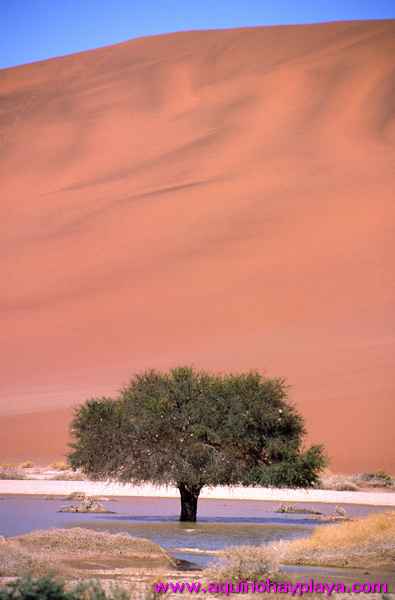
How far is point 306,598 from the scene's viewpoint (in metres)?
14.3

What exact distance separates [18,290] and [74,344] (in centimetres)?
1031

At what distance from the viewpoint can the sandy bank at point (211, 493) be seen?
37.9 m

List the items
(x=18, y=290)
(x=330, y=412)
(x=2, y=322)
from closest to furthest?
(x=330, y=412) < (x=2, y=322) < (x=18, y=290)

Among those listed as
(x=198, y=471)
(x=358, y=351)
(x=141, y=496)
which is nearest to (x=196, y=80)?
(x=358, y=351)

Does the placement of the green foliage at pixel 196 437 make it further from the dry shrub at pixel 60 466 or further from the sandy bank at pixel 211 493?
the dry shrub at pixel 60 466

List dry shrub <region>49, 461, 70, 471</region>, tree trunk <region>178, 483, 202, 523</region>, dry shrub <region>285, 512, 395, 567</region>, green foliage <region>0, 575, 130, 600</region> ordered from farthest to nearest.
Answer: dry shrub <region>49, 461, 70, 471</region> < tree trunk <region>178, 483, 202, 523</region> < dry shrub <region>285, 512, 395, 567</region> < green foliage <region>0, 575, 130, 600</region>

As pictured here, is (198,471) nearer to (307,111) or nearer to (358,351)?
(358,351)

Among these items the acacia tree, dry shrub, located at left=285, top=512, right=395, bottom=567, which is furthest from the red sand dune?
dry shrub, located at left=285, top=512, right=395, bottom=567

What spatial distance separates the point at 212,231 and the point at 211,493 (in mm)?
40424

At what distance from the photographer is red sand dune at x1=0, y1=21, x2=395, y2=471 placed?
57.3m

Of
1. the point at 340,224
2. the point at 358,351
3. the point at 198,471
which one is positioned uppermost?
the point at 340,224

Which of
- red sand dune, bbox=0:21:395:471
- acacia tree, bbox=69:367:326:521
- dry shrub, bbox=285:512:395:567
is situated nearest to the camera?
dry shrub, bbox=285:512:395:567

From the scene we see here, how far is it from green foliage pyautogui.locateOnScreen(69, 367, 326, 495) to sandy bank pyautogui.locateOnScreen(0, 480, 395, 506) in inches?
319

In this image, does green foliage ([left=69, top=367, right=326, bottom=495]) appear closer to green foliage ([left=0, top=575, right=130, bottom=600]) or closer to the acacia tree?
the acacia tree
